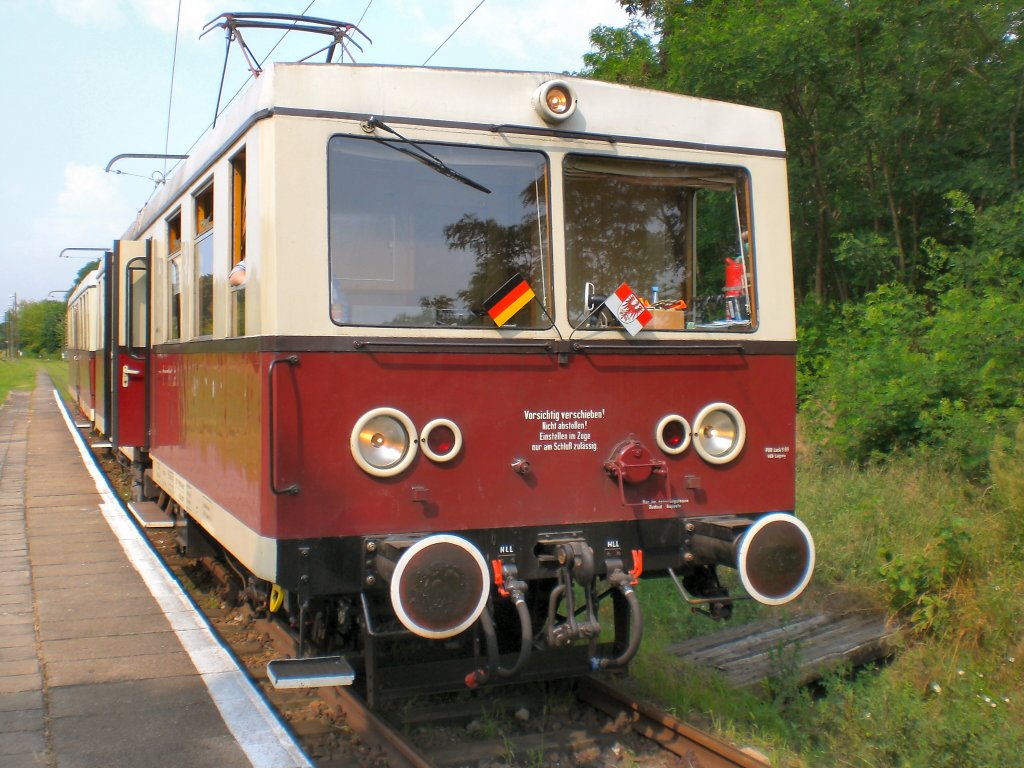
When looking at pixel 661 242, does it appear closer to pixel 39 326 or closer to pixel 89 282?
pixel 89 282

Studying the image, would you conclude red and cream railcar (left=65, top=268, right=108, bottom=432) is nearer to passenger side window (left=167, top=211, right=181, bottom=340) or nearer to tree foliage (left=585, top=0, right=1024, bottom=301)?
passenger side window (left=167, top=211, right=181, bottom=340)

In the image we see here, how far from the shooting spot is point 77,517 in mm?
10094

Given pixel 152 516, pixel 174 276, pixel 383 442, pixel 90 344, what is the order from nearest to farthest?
pixel 383 442
pixel 174 276
pixel 152 516
pixel 90 344

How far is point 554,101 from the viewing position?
468 cm

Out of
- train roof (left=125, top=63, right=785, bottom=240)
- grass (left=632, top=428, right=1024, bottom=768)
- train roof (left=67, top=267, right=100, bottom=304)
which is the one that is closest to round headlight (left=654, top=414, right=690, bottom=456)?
train roof (left=125, top=63, right=785, bottom=240)

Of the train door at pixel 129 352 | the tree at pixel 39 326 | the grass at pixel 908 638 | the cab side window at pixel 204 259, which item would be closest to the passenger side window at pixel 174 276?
the cab side window at pixel 204 259

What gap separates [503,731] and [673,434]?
66.2 inches

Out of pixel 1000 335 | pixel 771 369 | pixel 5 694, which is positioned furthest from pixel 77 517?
pixel 1000 335

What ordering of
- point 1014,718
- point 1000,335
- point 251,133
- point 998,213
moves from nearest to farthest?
1. point 251,133
2. point 1014,718
3. point 1000,335
4. point 998,213

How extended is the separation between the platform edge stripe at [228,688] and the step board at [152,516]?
8.9 inches

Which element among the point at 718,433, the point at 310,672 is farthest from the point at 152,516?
the point at 718,433

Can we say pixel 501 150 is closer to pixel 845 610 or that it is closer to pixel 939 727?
pixel 939 727

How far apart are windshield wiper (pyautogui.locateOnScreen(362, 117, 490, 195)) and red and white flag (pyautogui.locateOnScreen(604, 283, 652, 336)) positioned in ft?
2.50

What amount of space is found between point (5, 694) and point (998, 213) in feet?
35.7
